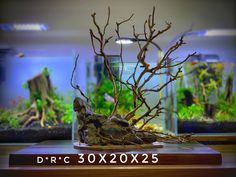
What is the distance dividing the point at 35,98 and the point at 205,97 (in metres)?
1.06

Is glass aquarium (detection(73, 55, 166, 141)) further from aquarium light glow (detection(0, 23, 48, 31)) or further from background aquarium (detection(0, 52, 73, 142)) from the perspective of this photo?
aquarium light glow (detection(0, 23, 48, 31))

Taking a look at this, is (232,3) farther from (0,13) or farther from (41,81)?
(0,13)

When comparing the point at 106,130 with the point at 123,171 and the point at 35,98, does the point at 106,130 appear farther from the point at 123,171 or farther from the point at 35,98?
the point at 35,98

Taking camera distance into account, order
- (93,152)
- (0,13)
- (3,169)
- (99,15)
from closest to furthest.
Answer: (3,169), (93,152), (99,15), (0,13)

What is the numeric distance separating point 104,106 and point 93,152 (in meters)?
0.60

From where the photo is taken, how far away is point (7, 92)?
1.95 meters

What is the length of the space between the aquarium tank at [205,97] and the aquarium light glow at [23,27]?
917 mm

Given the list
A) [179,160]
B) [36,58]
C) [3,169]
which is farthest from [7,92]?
[179,160]

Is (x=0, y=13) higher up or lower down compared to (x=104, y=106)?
higher up

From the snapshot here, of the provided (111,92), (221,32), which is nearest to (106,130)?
(111,92)

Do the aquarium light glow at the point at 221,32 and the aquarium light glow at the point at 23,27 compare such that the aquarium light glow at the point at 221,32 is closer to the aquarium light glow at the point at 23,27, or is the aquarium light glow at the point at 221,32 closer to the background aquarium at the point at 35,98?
the background aquarium at the point at 35,98

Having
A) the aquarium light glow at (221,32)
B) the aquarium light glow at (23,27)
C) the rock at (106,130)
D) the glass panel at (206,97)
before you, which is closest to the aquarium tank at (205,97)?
the glass panel at (206,97)

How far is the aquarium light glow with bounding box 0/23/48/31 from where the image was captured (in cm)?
194

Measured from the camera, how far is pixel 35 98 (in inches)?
75.8
